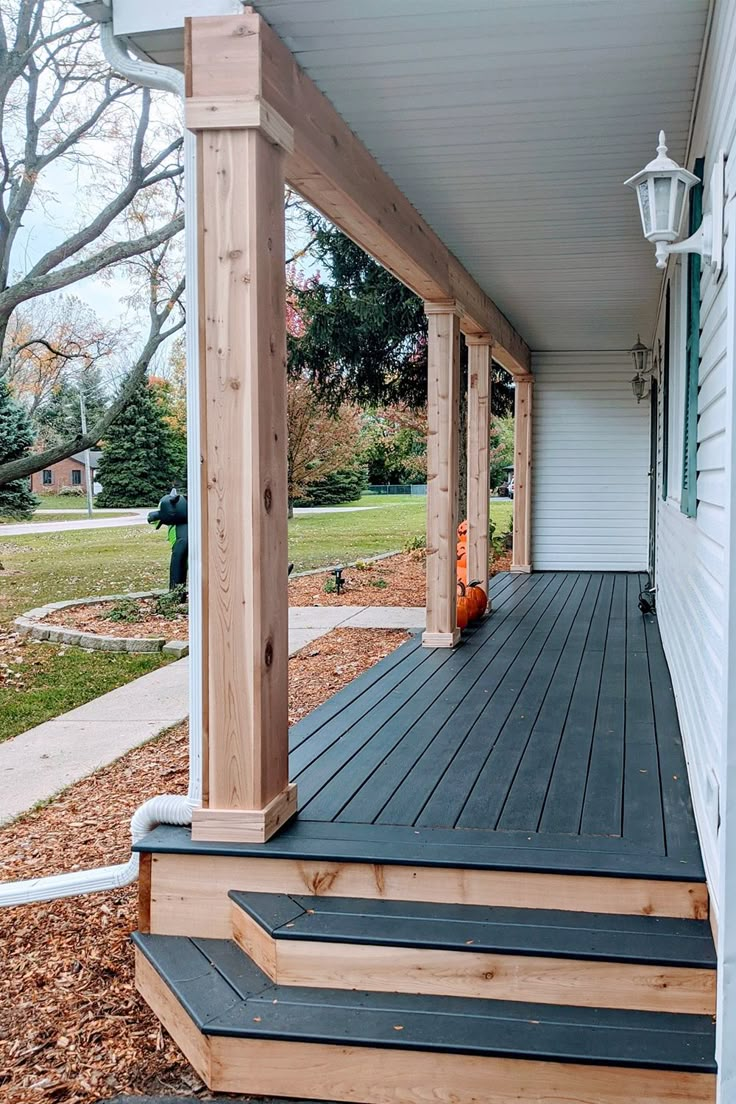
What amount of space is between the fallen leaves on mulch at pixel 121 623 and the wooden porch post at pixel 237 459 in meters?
4.84

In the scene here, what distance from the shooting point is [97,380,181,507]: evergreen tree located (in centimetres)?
2736

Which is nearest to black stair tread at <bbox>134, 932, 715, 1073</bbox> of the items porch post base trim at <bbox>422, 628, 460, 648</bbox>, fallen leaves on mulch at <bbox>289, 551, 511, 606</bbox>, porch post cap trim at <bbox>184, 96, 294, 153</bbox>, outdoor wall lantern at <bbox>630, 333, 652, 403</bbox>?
porch post cap trim at <bbox>184, 96, 294, 153</bbox>

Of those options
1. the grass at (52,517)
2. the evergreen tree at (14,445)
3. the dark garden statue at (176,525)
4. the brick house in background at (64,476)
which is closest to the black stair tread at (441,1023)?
the dark garden statue at (176,525)

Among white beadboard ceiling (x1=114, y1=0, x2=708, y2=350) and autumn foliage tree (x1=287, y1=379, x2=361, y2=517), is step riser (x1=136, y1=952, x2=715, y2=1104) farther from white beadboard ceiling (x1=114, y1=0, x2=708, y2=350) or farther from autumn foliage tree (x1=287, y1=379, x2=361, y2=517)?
autumn foliage tree (x1=287, y1=379, x2=361, y2=517)

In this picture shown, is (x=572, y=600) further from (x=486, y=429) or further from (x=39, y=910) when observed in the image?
(x=39, y=910)

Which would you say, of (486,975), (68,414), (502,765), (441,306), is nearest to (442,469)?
(441,306)

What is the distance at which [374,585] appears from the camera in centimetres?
999

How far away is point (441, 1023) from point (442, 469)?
3904 mm

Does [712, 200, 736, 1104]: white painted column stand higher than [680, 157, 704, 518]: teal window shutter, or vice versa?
[680, 157, 704, 518]: teal window shutter

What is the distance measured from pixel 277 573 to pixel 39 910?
4.51 feet

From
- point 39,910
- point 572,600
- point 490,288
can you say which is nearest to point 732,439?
point 39,910

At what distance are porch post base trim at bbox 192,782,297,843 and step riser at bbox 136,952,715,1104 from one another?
499mm

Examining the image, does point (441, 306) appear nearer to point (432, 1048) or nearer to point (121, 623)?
point (121, 623)

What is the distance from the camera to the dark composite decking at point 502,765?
261 centimetres
